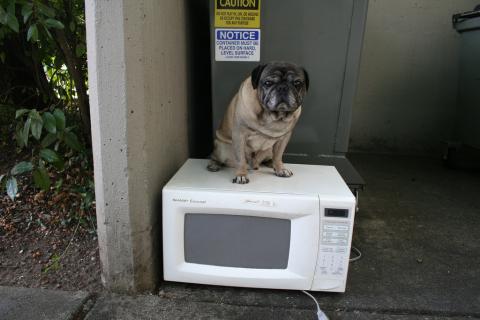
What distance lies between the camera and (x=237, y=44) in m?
1.57

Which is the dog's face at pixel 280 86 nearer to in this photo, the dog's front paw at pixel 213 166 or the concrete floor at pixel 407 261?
the dog's front paw at pixel 213 166

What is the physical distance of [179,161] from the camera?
5.09 feet

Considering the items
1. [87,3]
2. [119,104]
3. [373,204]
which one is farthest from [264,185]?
[373,204]

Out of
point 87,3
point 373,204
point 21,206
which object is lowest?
point 373,204

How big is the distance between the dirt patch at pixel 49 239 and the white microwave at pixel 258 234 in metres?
0.37

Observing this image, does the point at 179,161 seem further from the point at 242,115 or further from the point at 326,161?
the point at 326,161

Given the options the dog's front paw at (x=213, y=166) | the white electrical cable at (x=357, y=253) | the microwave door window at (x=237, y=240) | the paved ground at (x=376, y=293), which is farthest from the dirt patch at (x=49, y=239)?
the white electrical cable at (x=357, y=253)

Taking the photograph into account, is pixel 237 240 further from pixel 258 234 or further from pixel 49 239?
pixel 49 239

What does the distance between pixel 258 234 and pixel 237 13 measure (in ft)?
3.09

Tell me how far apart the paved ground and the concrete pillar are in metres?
0.12

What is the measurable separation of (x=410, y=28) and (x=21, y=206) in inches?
121

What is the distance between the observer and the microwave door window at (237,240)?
3.97ft

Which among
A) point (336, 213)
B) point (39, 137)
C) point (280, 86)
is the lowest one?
point (336, 213)

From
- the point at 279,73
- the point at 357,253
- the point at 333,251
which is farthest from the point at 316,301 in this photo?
the point at 279,73
